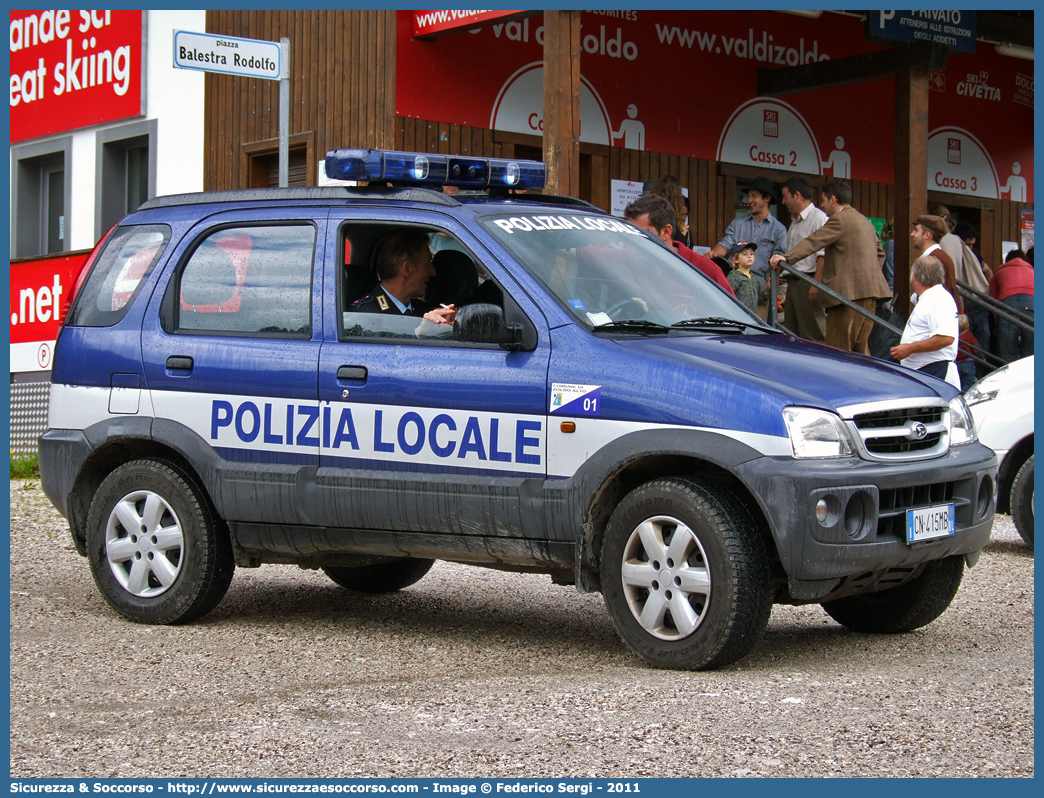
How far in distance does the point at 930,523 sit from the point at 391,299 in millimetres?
2471

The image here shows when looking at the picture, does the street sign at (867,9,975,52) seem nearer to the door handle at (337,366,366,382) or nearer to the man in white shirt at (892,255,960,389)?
the man in white shirt at (892,255,960,389)

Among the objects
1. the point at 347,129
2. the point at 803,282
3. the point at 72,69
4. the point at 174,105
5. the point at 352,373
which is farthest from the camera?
the point at 72,69

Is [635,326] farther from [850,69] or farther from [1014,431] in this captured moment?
[850,69]

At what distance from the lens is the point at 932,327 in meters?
10.1

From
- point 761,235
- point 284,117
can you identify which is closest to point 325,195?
point 284,117

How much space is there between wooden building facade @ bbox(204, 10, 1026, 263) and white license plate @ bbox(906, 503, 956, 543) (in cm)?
825

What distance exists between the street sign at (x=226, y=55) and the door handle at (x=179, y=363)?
375 centimetres

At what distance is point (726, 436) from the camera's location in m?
5.34

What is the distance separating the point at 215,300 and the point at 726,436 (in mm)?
2605

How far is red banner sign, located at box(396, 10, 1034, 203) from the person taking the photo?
48.0ft

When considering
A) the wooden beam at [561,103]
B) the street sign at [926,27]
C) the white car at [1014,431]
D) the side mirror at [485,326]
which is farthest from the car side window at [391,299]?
the street sign at [926,27]

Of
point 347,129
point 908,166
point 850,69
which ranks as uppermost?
point 850,69

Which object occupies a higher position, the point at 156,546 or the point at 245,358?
the point at 245,358

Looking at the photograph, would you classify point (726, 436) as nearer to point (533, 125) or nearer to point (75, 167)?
point (533, 125)
